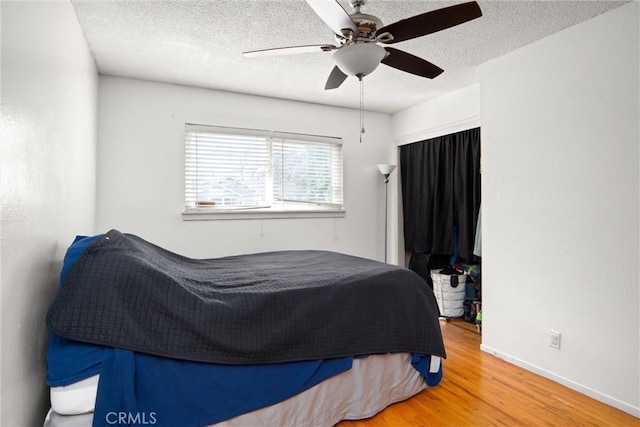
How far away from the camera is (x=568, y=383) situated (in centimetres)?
248

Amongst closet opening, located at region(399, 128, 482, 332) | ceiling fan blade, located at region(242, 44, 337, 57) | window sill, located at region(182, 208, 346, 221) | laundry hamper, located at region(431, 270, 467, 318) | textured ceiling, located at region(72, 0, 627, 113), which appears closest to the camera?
ceiling fan blade, located at region(242, 44, 337, 57)

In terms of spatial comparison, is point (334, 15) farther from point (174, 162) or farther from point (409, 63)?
point (174, 162)

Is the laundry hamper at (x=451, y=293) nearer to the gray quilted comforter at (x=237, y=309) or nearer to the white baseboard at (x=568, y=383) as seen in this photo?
the white baseboard at (x=568, y=383)

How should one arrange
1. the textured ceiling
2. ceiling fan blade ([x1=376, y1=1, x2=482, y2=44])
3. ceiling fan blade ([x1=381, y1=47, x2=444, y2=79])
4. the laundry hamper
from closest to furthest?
ceiling fan blade ([x1=376, y1=1, x2=482, y2=44])
ceiling fan blade ([x1=381, y1=47, x2=444, y2=79])
the textured ceiling
the laundry hamper

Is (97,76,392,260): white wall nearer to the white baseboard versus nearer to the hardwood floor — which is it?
the white baseboard

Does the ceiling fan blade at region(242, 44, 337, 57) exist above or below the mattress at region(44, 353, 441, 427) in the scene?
above

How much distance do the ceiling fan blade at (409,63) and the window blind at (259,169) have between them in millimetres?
2100

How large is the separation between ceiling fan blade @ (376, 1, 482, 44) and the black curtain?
2.25 metres

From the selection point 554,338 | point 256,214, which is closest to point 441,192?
point 554,338

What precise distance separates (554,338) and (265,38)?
2980 mm

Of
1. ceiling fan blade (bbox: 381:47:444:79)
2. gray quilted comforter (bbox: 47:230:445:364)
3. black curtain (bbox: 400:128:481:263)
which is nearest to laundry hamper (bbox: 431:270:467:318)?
black curtain (bbox: 400:128:481:263)

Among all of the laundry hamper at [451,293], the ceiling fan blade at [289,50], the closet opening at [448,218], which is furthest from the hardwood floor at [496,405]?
the ceiling fan blade at [289,50]

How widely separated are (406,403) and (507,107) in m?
2.37

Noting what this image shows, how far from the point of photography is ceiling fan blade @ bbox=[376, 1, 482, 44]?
1.64 m
